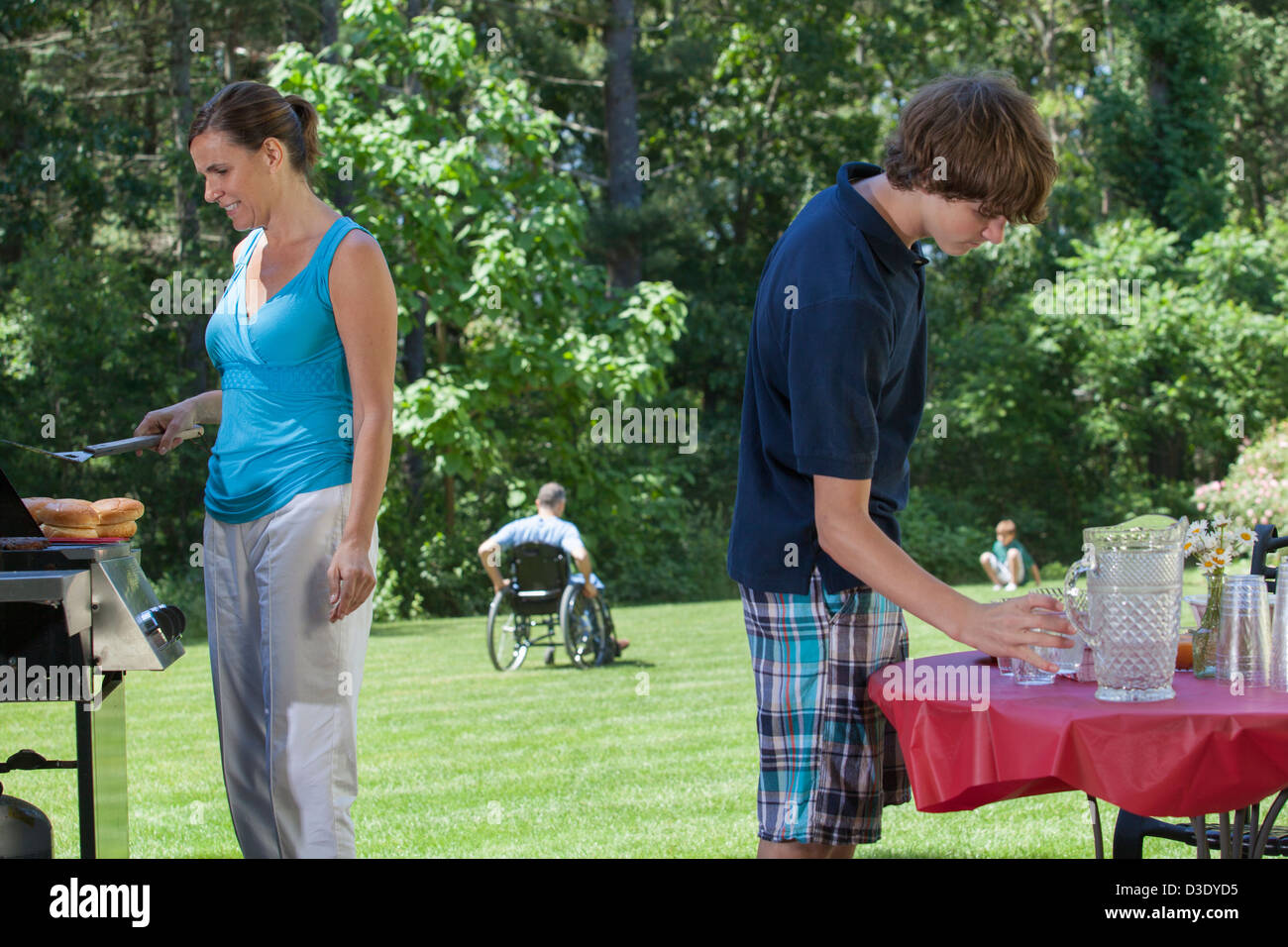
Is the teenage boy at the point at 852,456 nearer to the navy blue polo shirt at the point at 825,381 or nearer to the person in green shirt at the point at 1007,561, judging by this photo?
the navy blue polo shirt at the point at 825,381

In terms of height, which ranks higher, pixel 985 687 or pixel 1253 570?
pixel 1253 570

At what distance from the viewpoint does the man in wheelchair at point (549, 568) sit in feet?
29.7

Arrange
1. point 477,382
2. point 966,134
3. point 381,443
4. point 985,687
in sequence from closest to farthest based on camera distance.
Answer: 1. point 966,134
2. point 985,687
3. point 381,443
4. point 477,382

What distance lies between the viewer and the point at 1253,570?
2.51m

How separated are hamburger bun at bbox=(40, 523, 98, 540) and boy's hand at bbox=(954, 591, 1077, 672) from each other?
175 cm

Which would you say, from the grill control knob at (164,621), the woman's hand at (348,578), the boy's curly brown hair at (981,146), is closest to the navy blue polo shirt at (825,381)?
the boy's curly brown hair at (981,146)

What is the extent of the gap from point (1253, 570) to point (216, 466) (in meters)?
2.00

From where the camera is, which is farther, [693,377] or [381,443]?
[693,377]

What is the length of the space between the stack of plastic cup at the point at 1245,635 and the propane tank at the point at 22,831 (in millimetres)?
2268

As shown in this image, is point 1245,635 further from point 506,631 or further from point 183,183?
point 183,183

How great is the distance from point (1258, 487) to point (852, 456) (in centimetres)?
1547

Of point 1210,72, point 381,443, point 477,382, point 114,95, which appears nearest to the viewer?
point 381,443
